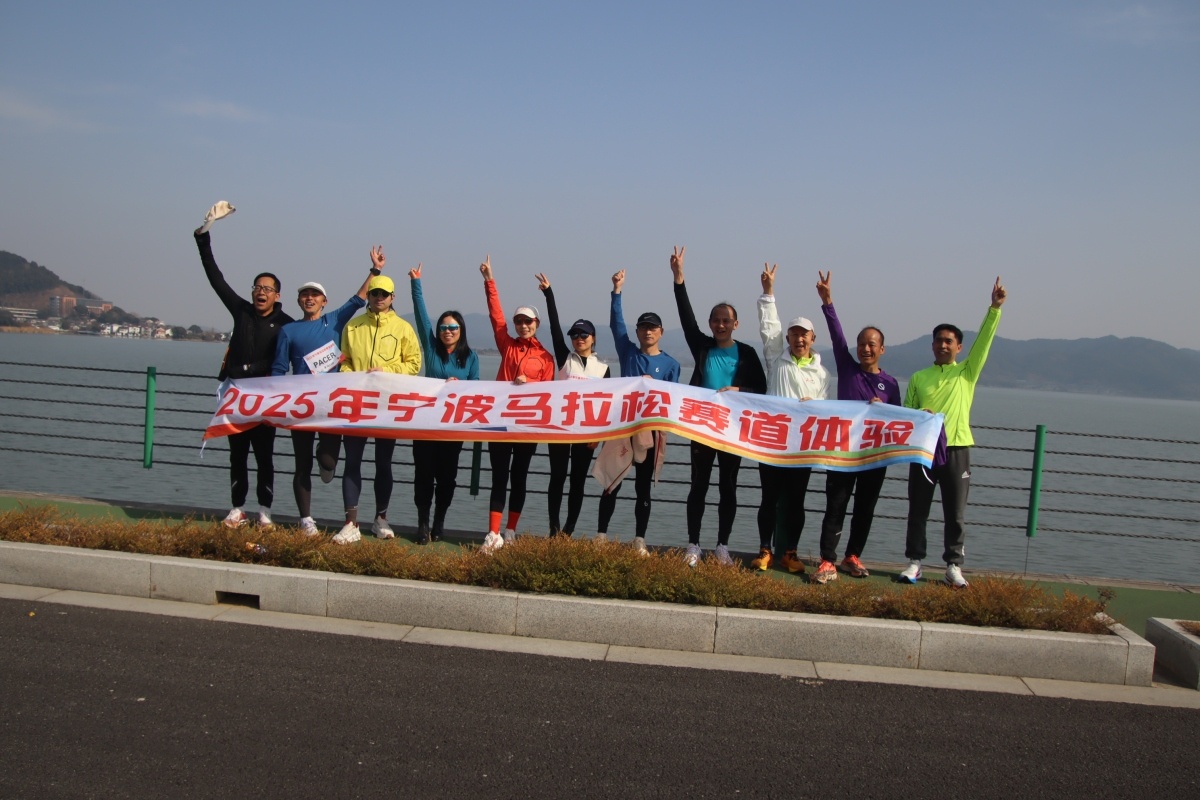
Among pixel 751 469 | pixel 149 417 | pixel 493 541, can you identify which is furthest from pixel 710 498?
pixel 493 541

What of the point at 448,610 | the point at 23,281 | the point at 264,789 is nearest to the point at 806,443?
the point at 448,610

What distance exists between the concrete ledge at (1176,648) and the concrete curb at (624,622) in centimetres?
27

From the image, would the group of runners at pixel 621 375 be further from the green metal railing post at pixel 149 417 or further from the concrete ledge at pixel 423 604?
the green metal railing post at pixel 149 417

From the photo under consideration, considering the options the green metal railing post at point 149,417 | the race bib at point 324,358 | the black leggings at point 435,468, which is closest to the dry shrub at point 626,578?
the black leggings at point 435,468

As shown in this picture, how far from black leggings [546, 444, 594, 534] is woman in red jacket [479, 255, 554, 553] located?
8.3 inches

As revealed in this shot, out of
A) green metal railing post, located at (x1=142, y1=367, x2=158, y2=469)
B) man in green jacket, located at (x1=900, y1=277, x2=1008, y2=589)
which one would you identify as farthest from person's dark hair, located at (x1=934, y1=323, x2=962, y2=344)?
green metal railing post, located at (x1=142, y1=367, x2=158, y2=469)

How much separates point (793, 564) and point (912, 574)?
89cm

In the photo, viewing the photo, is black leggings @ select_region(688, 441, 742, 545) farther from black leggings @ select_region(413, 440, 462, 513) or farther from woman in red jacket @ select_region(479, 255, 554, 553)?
black leggings @ select_region(413, 440, 462, 513)

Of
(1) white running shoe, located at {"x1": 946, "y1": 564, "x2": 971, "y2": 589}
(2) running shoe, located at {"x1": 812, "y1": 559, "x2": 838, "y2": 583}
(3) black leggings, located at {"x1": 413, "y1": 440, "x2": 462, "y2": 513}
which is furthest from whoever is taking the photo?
(3) black leggings, located at {"x1": 413, "y1": 440, "x2": 462, "y2": 513}

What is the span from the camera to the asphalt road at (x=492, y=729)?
13.7 ft

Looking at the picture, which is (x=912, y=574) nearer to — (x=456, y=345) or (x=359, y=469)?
(x=456, y=345)

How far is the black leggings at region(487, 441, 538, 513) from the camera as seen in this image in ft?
25.4

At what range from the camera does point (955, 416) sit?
7.30m

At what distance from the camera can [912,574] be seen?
7.50m
